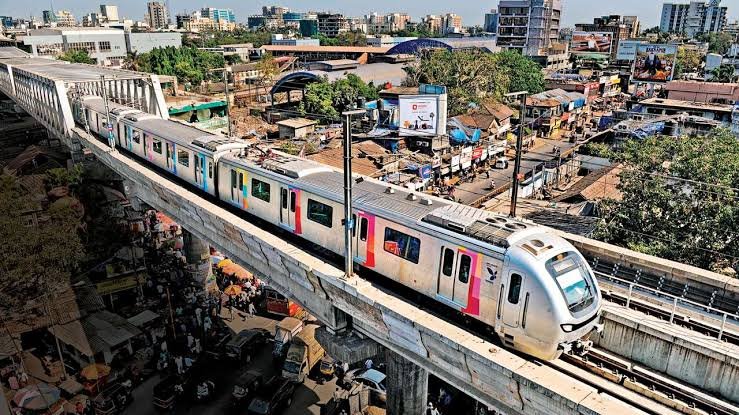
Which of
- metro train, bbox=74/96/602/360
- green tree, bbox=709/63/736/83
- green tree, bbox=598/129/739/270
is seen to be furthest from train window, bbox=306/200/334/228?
green tree, bbox=709/63/736/83

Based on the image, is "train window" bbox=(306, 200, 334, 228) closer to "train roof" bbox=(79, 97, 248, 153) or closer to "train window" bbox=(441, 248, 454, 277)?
"train window" bbox=(441, 248, 454, 277)

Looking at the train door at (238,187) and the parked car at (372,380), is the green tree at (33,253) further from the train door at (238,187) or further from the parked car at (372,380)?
the parked car at (372,380)

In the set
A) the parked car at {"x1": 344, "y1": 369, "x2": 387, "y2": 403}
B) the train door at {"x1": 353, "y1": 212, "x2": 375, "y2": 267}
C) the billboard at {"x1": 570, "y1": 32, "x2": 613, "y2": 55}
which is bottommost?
the parked car at {"x1": 344, "y1": 369, "x2": 387, "y2": 403}

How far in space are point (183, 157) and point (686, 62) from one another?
108725mm

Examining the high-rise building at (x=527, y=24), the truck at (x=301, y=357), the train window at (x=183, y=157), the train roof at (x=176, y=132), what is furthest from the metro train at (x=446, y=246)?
the high-rise building at (x=527, y=24)

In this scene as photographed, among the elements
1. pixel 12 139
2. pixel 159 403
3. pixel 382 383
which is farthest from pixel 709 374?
pixel 12 139

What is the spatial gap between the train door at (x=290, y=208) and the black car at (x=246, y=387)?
6630 mm

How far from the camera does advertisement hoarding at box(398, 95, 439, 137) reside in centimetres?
4081

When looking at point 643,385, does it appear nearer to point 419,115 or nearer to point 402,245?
point 402,245

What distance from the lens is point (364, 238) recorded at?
1334 centimetres

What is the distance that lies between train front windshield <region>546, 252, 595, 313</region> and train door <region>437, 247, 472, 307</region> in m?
1.77

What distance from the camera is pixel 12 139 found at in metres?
59.9

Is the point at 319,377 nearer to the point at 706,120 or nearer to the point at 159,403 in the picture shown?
the point at 159,403

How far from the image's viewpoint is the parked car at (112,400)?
17984mm
